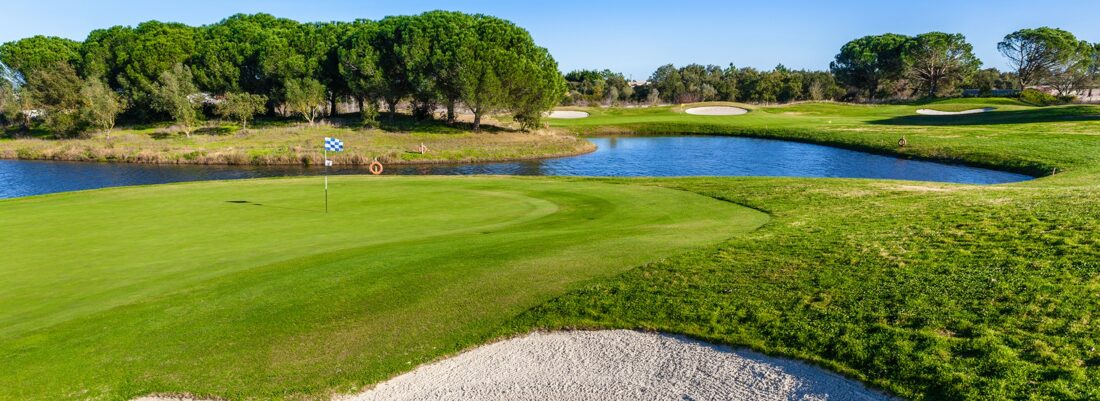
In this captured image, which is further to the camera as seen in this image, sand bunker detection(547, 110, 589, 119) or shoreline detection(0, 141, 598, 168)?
sand bunker detection(547, 110, 589, 119)

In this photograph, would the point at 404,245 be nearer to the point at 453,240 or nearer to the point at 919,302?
the point at 453,240

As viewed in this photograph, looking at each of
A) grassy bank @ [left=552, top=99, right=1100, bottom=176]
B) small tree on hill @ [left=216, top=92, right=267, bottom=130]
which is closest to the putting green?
grassy bank @ [left=552, top=99, right=1100, bottom=176]

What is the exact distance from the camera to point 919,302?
9805 millimetres

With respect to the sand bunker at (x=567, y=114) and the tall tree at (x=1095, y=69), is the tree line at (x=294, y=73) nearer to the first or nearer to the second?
the sand bunker at (x=567, y=114)

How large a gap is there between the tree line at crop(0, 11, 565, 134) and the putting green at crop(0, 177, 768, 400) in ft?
147

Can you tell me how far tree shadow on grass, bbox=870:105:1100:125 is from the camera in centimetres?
6172

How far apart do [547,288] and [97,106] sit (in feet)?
250

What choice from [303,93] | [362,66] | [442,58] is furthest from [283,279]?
[303,93]

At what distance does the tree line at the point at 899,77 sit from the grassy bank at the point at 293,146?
60.0 m

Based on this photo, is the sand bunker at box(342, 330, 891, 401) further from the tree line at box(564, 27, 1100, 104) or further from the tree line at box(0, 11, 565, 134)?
the tree line at box(564, 27, 1100, 104)

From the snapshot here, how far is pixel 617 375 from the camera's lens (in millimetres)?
8242

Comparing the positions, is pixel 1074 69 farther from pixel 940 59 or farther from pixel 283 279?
pixel 283 279

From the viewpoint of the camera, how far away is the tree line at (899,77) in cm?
10919

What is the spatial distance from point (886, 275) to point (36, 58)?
114100 mm
